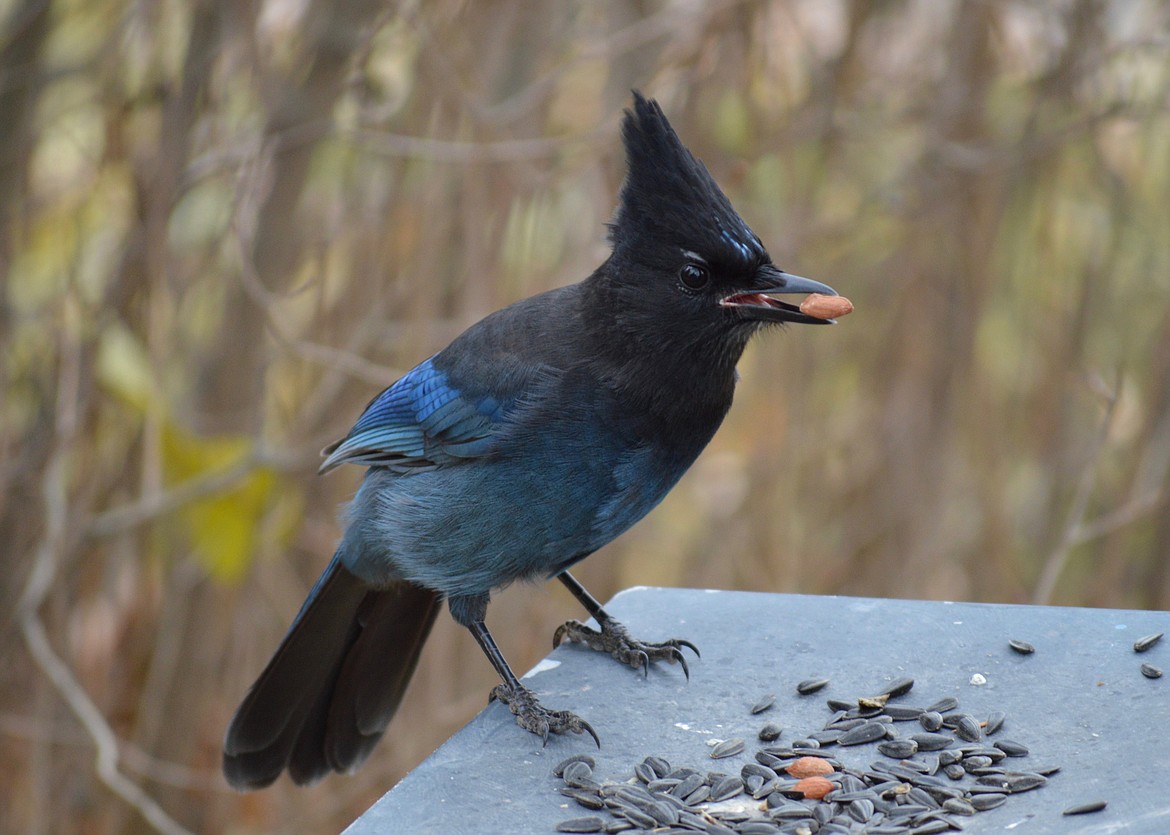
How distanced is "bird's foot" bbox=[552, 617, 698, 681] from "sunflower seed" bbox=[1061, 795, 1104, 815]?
3.03ft

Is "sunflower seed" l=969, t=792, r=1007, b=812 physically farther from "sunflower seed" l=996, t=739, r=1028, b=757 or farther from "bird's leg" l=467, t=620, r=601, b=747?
"bird's leg" l=467, t=620, r=601, b=747

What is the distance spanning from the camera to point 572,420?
3.22m

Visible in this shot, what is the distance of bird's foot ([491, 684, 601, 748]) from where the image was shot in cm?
280

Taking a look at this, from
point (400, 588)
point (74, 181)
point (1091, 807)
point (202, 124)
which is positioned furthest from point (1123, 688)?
point (74, 181)

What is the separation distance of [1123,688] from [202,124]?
325cm

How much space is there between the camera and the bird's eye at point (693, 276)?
3.27 metres

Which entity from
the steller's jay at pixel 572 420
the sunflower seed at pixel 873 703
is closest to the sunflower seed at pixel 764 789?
the sunflower seed at pixel 873 703

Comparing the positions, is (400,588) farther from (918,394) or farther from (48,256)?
(918,394)

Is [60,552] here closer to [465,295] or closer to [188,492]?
[188,492]

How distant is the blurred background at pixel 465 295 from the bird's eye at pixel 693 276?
1416 millimetres

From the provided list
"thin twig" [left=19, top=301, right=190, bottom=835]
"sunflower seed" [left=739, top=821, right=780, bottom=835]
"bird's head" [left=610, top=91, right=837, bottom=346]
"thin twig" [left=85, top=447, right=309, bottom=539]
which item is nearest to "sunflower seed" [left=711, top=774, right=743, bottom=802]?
"sunflower seed" [left=739, top=821, right=780, bottom=835]

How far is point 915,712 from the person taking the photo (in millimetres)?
2758

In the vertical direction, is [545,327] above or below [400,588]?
above

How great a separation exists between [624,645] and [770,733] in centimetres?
57
